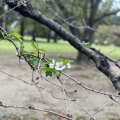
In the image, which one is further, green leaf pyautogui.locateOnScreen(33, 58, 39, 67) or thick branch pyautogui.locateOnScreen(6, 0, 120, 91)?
thick branch pyautogui.locateOnScreen(6, 0, 120, 91)

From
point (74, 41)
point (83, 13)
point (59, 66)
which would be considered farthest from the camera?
point (83, 13)

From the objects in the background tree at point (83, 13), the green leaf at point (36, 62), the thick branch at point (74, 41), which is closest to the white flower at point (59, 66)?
the green leaf at point (36, 62)

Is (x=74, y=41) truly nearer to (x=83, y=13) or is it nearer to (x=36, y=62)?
(x=36, y=62)

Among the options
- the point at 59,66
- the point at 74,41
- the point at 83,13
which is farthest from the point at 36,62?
the point at 83,13

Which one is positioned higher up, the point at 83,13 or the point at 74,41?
the point at 74,41

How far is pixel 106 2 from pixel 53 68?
609 inches

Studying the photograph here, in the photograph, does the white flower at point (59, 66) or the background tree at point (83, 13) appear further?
the background tree at point (83, 13)

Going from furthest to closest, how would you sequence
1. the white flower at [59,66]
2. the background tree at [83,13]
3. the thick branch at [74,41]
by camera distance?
the background tree at [83,13], the thick branch at [74,41], the white flower at [59,66]

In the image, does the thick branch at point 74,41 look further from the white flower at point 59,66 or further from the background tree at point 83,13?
the background tree at point 83,13

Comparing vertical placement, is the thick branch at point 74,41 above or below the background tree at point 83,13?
above

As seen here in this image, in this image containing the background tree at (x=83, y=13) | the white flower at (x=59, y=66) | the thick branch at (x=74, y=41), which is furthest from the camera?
the background tree at (x=83, y=13)

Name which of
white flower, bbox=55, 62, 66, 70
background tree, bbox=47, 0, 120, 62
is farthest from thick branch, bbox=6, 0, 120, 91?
background tree, bbox=47, 0, 120, 62

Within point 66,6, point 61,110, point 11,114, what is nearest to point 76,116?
point 61,110

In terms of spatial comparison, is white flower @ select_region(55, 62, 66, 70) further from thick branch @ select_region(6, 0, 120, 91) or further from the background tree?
the background tree
